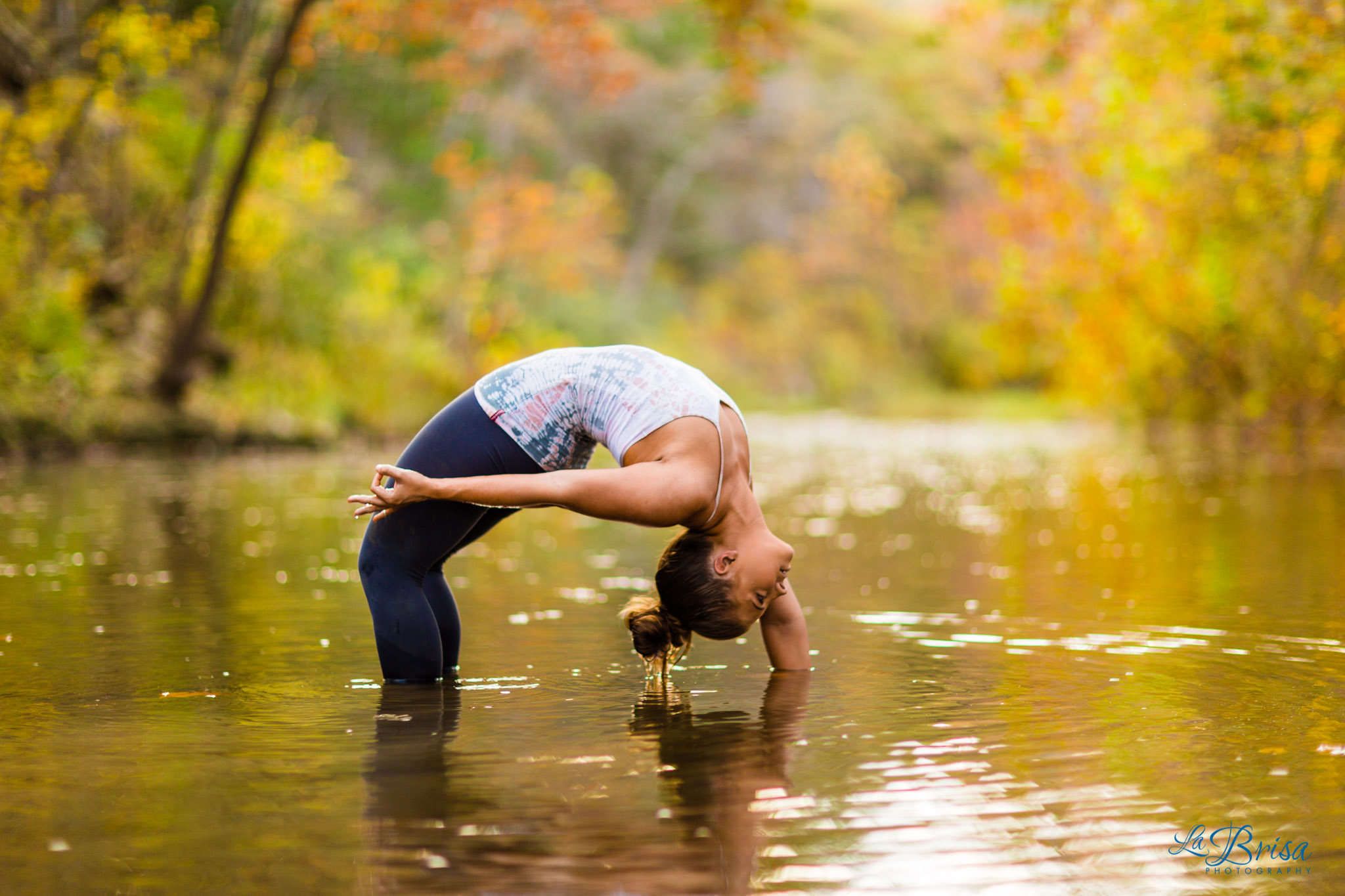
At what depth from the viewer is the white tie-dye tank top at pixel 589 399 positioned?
440 cm

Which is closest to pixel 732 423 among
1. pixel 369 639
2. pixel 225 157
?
pixel 369 639

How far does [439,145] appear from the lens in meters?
34.1

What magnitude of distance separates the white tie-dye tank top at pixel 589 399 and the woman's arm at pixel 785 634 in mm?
872

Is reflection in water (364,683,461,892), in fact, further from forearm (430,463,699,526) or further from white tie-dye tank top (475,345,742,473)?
white tie-dye tank top (475,345,742,473)

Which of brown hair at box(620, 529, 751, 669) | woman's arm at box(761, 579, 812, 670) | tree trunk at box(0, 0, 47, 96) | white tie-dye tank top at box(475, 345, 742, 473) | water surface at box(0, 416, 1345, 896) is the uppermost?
tree trunk at box(0, 0, 47, 96)

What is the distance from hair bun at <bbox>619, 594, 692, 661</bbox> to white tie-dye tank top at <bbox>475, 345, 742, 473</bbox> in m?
0.51

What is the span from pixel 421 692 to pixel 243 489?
1092 cm

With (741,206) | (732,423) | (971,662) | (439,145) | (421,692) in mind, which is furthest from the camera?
(741,206)

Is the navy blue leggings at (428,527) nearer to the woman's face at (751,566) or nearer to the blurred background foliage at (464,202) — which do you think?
the woman's face at (751,566)

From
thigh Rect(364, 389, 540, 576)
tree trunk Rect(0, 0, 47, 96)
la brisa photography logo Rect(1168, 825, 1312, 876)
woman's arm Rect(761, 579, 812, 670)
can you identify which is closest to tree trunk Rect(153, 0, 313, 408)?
tree trunk Rect(0, 0, 47, 96)

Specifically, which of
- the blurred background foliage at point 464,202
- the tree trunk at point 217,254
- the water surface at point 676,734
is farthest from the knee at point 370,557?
the tree trunk at point 217,254

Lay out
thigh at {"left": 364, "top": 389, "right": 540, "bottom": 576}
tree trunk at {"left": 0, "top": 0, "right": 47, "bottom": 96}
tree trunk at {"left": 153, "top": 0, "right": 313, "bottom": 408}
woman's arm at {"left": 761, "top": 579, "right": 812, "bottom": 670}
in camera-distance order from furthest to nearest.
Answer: tree trunk at {"left": 0, "top": 0, "right": 47, "bottom": 96}
tree trunk at {"left": 153, "top": 0, "right": 313, "bottom": 408}
woman's arm at {"left": 761, "top": 579, "right": 812, "bottom": 670}
thigh at {"left": 364, "top": 389, "right": 540, "bottom": 576}

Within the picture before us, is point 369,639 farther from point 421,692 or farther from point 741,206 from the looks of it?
point 741,206

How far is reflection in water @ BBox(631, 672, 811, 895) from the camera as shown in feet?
10.1
